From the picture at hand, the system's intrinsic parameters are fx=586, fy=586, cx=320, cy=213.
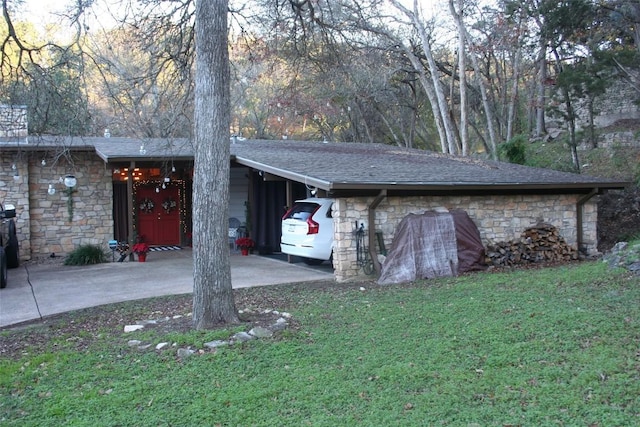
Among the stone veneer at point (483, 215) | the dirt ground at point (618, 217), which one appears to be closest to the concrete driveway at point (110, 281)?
the stone veneer at point (483, 215)

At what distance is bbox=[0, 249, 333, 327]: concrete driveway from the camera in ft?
29.8

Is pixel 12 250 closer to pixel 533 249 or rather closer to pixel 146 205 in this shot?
pixel 146 205

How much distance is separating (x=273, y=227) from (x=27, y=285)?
6764mm

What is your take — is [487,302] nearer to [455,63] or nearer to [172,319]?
[172,319]

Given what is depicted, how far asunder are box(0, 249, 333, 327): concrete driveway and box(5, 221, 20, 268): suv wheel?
0.81 ft

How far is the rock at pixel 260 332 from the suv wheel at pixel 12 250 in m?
9.37

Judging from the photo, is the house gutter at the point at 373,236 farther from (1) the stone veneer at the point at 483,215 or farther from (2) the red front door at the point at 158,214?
(2) the red front door at the point at 158,214

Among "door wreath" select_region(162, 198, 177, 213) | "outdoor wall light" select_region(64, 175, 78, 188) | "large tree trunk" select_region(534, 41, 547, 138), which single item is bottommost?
"door wreath" select_region(162, 198, 177, 213)

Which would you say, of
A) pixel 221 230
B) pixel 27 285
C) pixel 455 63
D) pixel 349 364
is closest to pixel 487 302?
pixel 349 364

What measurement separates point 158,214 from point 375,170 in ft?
27.9

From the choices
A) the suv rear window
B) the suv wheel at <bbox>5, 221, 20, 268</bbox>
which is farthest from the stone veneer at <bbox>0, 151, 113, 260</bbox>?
the suv rear window

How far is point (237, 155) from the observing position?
13.6 meters

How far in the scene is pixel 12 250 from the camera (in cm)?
1340

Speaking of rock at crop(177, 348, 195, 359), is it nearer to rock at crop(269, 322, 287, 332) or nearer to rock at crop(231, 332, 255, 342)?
rock at crop(231, 332, 255, 342)
